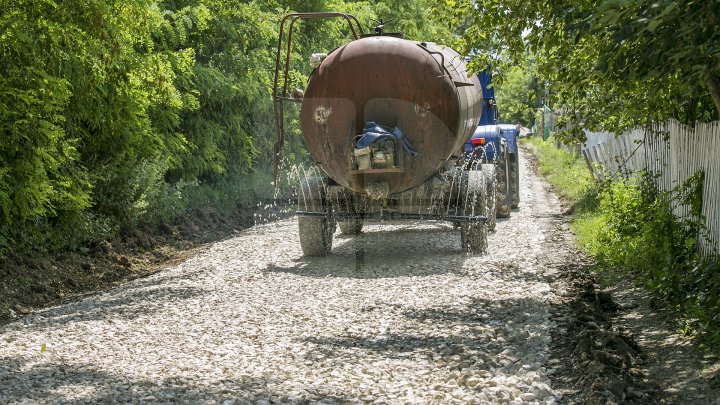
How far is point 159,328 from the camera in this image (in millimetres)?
9195

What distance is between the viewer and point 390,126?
12391mm

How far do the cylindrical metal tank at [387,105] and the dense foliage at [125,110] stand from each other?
72 cm

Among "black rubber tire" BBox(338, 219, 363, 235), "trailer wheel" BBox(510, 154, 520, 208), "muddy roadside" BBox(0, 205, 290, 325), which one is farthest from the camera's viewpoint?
"trailer wheel" BBox(510, 154, 520, 208)

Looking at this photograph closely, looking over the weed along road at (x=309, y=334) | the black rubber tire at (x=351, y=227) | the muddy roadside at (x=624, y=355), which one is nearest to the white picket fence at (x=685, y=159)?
the muddy roadside at (x=624, y=355)

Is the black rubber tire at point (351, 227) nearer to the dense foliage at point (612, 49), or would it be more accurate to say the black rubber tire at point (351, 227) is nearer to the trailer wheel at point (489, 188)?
the trailer wheel at point (489, 188)

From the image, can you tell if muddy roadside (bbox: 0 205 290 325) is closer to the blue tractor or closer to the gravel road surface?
the gravel road surface

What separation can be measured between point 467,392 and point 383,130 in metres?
5.91

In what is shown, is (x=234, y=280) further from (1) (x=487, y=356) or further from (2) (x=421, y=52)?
(1) (x=487, y=356)

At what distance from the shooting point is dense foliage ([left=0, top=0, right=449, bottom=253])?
39.4 ft

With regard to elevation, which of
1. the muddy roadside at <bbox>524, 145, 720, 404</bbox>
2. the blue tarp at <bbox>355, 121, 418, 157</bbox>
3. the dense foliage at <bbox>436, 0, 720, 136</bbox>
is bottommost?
the muddy roadside at <bbox>524, 145, 720, 404</bbox>

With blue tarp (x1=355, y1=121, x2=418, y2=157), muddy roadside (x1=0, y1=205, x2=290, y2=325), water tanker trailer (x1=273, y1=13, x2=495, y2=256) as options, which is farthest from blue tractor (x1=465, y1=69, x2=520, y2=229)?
muddy roadside (x1=0, y1=205, x2=290, y2=325)

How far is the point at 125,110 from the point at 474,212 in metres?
5.91

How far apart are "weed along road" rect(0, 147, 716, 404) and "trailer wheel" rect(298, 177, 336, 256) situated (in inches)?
9.1

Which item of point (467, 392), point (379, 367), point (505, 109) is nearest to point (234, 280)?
point (379, 367)
